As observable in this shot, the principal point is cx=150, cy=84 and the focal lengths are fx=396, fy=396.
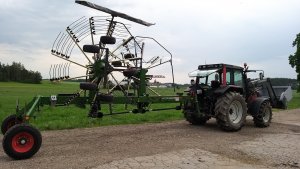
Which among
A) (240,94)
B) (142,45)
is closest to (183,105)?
(240,94)

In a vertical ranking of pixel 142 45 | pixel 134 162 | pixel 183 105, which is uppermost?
pixel 142 45

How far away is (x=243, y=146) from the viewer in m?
9.81

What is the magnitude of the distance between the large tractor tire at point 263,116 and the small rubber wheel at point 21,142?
8136mm

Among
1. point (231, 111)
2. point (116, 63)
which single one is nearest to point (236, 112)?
point (231, 111)

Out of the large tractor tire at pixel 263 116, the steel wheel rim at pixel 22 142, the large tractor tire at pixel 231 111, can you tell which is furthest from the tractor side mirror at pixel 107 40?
the large tractor tire at pixel 263 116

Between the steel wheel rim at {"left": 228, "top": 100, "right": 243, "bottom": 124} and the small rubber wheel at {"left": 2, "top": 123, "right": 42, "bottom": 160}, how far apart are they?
6.76 m

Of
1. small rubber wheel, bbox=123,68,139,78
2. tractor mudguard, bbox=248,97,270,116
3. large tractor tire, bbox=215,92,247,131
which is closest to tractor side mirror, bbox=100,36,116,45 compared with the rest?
small rubber wheel, bbox=123,68,139,78

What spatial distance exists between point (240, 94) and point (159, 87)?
3190 mm

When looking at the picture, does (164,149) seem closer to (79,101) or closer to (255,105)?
(79,101)

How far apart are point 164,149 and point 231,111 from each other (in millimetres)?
4460

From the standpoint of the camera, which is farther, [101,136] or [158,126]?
[158,126]

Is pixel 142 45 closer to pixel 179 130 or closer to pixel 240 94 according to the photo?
pixel 179 130

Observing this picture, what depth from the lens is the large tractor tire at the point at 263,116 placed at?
13.7 metres

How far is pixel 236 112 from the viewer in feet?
42.9
